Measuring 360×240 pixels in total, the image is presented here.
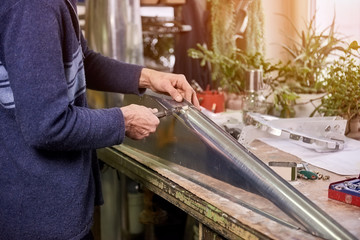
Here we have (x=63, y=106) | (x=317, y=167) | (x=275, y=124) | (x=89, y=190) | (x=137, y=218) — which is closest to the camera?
(x=63, y=106)

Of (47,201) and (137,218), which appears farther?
(137,218)

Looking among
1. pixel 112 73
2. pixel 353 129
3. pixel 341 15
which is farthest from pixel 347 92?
pixel 112 73

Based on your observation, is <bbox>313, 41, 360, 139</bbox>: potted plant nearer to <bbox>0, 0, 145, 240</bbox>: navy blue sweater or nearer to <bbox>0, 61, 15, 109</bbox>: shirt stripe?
<bbox>0, 0, 145, 240</bbox>: navy blue sweater

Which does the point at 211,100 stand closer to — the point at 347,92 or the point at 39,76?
the point at 347,92

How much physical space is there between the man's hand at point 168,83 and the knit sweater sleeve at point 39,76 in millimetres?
510

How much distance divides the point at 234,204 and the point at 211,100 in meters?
1.23

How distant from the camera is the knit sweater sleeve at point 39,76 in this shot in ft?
3.10

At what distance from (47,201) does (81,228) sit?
0.13m

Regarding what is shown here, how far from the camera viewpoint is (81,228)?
116 cm

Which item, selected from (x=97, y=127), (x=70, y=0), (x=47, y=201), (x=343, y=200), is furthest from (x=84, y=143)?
(x=343, y=200)

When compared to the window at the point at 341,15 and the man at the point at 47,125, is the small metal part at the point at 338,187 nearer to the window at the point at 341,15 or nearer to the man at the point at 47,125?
the man at the point at 47,125

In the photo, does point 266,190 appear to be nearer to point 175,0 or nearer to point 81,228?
point 81,228

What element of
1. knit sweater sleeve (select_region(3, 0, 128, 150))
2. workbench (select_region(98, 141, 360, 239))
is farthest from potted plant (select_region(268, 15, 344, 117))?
knit sweater sleeve (select_region(3, 0, 128, 150))

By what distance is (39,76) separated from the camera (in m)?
0.95
